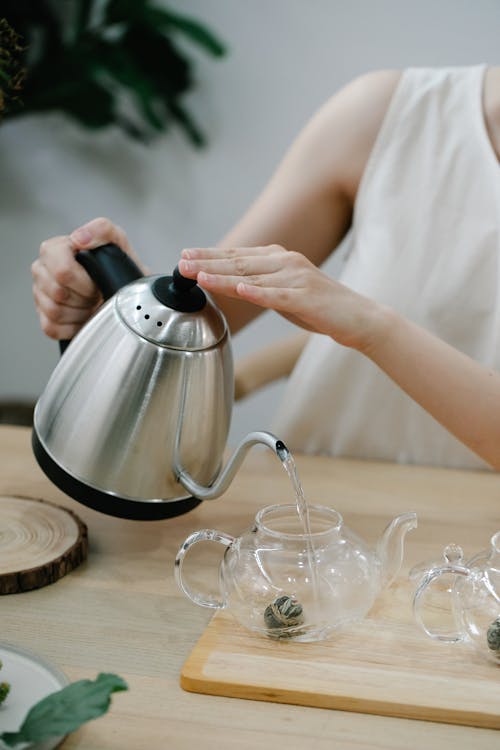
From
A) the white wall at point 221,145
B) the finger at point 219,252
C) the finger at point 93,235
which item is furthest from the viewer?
the white wall at point 221,145

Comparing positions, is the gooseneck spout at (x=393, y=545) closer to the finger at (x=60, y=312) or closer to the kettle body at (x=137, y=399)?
the kettle body at (x=137, y=399)

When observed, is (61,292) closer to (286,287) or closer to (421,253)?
(286,287)

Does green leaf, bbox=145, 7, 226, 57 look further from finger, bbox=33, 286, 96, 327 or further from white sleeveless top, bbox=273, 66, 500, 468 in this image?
finger, bbox=33, 286, 96, 327

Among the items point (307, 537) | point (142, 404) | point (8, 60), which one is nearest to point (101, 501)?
point (142, 404)

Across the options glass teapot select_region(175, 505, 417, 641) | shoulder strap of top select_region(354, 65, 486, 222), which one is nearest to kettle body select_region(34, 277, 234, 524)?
glass teapot select_region(175, 505, 417, 641)

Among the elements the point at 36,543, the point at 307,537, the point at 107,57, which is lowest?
the point at 36,543

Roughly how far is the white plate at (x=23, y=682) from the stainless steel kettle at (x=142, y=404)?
0.58 ft

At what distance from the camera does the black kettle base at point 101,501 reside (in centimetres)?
84

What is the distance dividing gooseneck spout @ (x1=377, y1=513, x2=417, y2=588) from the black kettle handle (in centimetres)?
35

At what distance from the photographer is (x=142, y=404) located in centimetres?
82

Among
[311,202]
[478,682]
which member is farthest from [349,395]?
[478,682]

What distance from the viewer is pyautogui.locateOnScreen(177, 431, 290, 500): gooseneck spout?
75 cm

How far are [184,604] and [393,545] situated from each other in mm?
197

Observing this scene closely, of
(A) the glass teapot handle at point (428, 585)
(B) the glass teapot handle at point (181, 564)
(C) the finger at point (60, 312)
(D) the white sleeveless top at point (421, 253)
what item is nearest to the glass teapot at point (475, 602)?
(A) the glass teapot handle at point (428, 585)
